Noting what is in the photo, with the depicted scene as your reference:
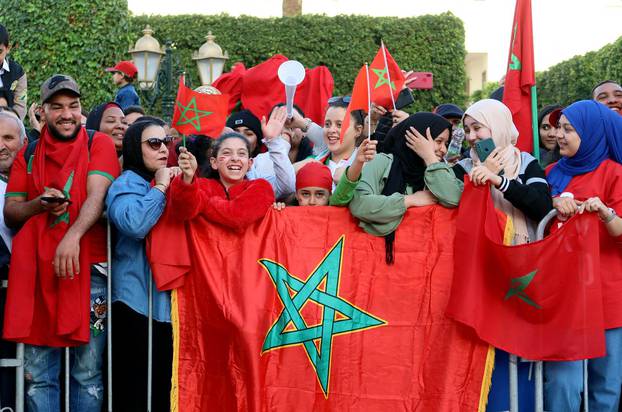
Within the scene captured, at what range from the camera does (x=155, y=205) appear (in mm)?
5652

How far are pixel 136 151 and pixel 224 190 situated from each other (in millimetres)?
585

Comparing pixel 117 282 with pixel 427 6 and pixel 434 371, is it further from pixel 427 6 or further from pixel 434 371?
pixel 427 6

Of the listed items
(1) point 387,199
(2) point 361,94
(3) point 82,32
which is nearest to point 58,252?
(1) point 387,199

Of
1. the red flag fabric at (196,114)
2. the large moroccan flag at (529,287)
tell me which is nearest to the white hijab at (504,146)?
the large moroccan flag at (529,287)

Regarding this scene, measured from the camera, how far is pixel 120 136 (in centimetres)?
718

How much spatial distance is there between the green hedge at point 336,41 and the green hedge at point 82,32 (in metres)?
5.63

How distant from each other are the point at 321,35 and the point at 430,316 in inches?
605

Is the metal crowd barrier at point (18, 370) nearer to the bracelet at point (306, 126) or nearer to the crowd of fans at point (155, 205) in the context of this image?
the crowd of fans at point (155, 205)

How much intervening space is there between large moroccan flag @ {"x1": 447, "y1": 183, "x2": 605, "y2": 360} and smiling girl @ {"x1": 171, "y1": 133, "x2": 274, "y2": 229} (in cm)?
121

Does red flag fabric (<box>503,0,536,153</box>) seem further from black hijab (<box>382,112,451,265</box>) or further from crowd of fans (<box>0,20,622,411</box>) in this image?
black hijab (<box>382,112,451,265</box>)

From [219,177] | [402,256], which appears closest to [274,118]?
[219,177]

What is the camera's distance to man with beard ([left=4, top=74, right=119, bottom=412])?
18.4ft

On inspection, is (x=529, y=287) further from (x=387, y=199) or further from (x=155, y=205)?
(x=155, y=205)

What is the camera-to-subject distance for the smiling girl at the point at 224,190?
18.2ft
